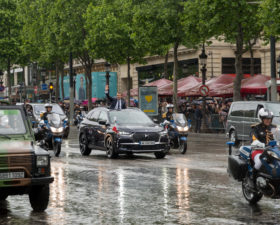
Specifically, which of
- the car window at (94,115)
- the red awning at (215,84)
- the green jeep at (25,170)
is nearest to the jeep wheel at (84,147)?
the car window at (94,115)

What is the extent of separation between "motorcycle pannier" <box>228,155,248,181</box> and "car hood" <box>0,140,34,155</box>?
3253 mm

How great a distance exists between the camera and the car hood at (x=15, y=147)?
376 inches

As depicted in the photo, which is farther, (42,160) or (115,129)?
(115,129)

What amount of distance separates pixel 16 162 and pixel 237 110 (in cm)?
1987

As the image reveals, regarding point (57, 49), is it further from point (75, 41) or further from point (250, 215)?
point (250, 215)

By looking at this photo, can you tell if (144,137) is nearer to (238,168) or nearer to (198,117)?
(238,168)

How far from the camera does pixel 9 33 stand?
68.1 metres

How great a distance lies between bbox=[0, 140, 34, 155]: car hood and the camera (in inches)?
376

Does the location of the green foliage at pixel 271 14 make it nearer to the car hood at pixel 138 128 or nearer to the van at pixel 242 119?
the van at pixel 242 119

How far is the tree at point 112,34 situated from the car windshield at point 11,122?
125 ft

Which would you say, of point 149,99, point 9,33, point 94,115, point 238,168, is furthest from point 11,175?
point 9,33

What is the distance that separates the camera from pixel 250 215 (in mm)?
9734

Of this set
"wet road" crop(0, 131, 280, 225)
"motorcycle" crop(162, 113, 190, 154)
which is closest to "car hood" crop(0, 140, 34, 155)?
"wet road" crop(0, 131, 280, 225)

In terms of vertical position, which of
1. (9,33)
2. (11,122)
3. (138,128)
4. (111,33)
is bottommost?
(138,128)
